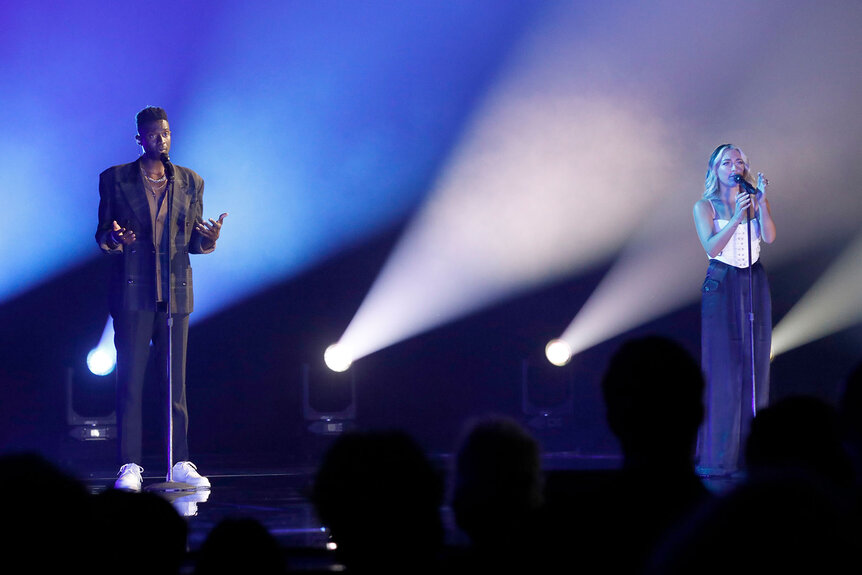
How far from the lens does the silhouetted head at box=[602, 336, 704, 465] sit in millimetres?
1553

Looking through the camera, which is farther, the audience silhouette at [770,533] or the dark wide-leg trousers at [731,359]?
the dark wide-leg trousers at [731,359]

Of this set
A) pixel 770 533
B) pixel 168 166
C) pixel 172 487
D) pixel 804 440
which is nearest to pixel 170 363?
pixel 172 487

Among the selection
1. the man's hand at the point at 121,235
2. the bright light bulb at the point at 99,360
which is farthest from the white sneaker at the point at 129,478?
the bright light bulb at the point at 99,360

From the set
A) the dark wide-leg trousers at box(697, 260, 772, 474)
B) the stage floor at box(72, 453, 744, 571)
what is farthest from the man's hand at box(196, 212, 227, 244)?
the dark wide-leg trousers at box(697, 260, 772, 474)

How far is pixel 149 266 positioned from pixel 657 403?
3.33m

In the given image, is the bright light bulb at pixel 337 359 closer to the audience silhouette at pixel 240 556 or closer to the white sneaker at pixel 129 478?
the white sneaker at pixel 129 478

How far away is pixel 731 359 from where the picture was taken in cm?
505

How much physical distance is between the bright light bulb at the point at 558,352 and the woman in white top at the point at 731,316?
1.72 m

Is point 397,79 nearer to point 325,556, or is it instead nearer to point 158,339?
point 158,339

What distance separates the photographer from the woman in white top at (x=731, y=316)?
4992 mm

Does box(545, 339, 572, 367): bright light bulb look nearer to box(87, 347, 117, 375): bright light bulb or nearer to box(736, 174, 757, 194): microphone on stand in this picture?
box(736, 174, 757, 194): microphone on stand

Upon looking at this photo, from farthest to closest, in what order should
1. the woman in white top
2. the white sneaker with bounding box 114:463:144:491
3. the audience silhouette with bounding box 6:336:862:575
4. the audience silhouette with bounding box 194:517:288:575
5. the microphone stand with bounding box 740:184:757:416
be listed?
the woman in white top
the microphone stand with bounding box 740:184:757:416
the white sneaker with bounding box 114:463:144:491
the audience silhouette with bounding box 194:517:288:575
the audience silhouette with bounding box 6:336:862:575

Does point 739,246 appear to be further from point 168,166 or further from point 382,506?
point 382,506

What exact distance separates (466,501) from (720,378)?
3.60m
